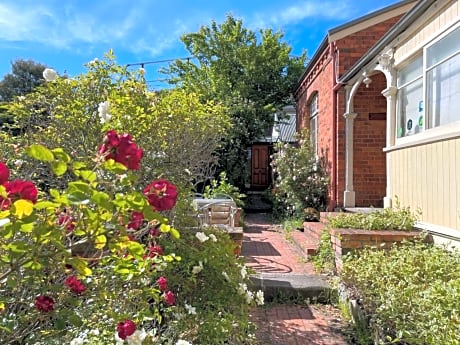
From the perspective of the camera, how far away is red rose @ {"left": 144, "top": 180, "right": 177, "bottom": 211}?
1306 mm

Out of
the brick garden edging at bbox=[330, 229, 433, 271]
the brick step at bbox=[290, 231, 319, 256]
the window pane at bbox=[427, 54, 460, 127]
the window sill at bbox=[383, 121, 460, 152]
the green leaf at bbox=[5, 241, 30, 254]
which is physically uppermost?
the window pane at bbox=[427, 54, 460, 127]

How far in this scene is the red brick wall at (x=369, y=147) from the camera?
27.2ft

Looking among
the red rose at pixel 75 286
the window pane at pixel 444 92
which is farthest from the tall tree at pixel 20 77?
the red rose at pixel 75 286

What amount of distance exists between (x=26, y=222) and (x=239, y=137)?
12407 mm

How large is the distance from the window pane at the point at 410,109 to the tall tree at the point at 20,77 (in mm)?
17537

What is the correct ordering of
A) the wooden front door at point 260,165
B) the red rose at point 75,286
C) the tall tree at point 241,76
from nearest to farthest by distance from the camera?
the red rose at point 75,286
the tall tree at point 241,76
the wooden front door at point 260,165

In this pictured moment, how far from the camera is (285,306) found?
444cm

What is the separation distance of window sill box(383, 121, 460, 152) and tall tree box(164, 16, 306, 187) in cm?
762

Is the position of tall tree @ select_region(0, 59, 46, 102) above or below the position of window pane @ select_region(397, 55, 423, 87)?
above

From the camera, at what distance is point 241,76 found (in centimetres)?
1366

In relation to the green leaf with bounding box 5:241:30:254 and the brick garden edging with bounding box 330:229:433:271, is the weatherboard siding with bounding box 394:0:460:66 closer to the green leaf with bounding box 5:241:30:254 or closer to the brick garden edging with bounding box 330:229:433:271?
the brick garden edging with bounding box 330:229:433:271

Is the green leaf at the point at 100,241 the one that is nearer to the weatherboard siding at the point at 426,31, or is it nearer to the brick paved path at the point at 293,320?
the brick paved path at the point at 293,320

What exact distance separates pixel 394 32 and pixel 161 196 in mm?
5525

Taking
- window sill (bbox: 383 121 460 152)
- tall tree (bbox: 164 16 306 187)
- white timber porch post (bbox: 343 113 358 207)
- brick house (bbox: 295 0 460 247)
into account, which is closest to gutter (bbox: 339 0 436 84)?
brick house (bbox: 295 0 460 247)
